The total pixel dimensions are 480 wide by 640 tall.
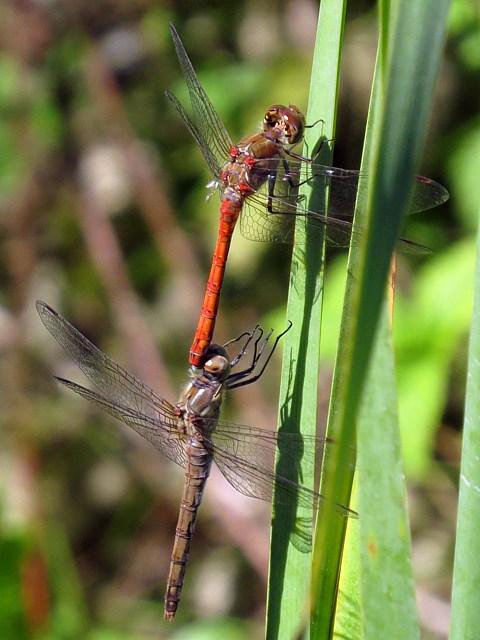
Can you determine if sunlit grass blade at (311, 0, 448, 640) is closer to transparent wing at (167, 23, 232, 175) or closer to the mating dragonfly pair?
the mating dragonfly pair

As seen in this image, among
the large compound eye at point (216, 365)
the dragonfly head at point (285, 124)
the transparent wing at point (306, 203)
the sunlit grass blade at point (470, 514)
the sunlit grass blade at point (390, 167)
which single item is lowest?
the sunlit grass blade at point (470, 514)

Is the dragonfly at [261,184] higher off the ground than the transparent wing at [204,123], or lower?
lower

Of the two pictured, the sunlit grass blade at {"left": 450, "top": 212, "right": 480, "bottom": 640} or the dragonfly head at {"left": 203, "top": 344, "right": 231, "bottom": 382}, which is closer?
the sunlit grass blade at {"left": 450, "top": 212, "right": 480, "bottom": 640}

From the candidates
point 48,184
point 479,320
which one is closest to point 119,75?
point 48,184

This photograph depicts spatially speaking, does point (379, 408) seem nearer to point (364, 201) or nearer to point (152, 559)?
point (364, 201)

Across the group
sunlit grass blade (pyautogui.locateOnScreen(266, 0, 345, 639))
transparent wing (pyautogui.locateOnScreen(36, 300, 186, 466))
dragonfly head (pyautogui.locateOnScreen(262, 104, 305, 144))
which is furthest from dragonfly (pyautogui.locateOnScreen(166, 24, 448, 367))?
sunlit grass blade (pyautogui.locateOnScreen(266, 0, 345, 639))

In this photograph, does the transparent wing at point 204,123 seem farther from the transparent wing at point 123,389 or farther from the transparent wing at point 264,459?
the transparent wing at point 264,459

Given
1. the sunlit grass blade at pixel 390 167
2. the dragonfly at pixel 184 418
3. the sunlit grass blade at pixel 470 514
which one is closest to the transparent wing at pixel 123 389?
the dragonfly at pixel 184 418
